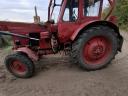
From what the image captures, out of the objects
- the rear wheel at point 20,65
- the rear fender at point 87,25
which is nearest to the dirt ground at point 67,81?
the rear wheel at point 20,65

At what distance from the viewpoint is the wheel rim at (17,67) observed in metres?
7.29

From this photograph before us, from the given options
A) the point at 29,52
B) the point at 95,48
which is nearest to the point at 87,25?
the point at 95,48

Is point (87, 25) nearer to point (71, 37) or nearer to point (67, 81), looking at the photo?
point (71, 37)

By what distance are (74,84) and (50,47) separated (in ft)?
4.96

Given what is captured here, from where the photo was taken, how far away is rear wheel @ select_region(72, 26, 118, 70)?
7.20 metres

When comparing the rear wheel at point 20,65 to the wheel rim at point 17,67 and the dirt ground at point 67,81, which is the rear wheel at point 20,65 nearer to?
the wheel rim at point 17,67

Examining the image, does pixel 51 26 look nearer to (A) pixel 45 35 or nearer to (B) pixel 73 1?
(A) pixel 45 35

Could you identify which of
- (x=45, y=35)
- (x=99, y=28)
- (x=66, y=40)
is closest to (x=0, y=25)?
(x=45, y=35)

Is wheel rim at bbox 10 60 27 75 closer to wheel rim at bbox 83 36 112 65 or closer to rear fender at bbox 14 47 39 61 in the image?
rear fender at bbox 14 47 39 61

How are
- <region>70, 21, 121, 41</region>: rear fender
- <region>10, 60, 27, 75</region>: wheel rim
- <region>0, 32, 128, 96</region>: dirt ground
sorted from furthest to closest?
<region>10, 60, 27, 75</region>: wheel rim, <region>70, 21, 121, 41</region>: rear fender, <region>0, 32, 128, 96</region>: dirt ground

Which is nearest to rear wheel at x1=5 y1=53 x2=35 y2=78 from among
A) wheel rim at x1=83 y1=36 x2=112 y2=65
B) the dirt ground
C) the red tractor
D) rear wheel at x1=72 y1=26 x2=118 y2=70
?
the red tractor

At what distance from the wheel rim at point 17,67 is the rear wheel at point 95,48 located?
1240 millimetres

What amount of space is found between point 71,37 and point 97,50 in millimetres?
756

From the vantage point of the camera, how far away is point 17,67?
737 centimetres
